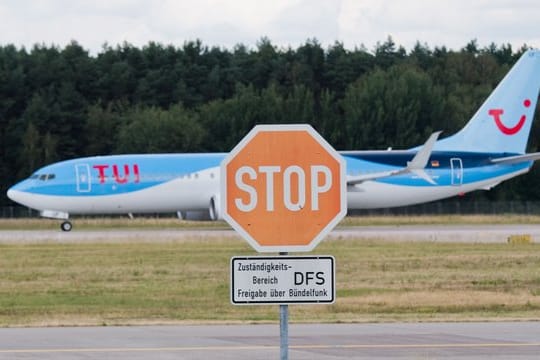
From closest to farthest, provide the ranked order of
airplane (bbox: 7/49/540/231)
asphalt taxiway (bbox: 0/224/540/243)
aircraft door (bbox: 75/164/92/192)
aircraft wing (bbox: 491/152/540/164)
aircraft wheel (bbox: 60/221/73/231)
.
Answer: asphalt taxiway (bbox: 0/224/540/243), aircraft door (bbox: 75/164/92/192), airplane (bbox: 7/49/540/231), aircraft wheel (bbox: 60/221/73/231), aircraft wing (bbox: 491/152/540/164)

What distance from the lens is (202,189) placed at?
5409cm

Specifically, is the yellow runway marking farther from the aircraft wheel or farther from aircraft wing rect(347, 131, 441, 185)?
the aircraft wheel

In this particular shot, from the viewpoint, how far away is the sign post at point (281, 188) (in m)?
8.70

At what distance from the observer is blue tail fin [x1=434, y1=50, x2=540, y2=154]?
5759 centimetres

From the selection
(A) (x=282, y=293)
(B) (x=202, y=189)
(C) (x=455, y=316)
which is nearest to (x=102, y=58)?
(B) (x=202, y=189)

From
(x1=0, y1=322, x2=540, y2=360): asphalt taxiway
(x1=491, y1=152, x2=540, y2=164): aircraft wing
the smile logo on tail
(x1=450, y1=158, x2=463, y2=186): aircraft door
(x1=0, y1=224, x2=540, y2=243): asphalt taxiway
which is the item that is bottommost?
(x1=0, y1=224, x2=540, y2=243): asphalt taxiway

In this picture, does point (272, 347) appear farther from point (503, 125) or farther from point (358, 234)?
point (503, 125)

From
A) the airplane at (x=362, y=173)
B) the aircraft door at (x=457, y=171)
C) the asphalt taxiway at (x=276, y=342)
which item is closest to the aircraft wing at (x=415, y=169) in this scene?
the airplane at (x=362, y=173)

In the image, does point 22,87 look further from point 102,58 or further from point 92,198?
point 92,198

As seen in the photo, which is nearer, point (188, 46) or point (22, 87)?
point (22, 87)

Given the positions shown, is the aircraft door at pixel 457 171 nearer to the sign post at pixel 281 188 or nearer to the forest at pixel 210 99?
the forest at pixel 210 99

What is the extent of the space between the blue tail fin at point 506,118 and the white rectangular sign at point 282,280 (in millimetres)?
49011

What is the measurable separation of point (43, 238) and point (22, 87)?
39775 mm

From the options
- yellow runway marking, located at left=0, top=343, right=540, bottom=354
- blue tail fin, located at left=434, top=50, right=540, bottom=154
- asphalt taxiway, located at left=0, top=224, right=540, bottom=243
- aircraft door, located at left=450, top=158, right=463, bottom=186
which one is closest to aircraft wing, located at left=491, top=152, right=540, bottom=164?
blue tail fin, located at left=434, top=50, right=540, bottom=154
